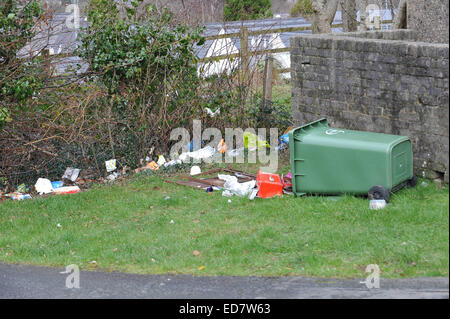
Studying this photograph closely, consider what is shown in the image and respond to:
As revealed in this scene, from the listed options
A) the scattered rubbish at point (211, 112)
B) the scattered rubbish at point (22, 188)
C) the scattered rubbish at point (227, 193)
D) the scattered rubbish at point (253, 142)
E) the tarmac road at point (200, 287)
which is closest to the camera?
the tarmac road at point (200, 287)

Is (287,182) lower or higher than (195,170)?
higher

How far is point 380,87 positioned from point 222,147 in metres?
3.45

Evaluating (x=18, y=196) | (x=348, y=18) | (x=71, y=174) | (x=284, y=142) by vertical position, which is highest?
(x=348, y=18)

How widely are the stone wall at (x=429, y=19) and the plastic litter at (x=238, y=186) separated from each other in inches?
151

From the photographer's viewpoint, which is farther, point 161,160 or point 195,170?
point 161,160

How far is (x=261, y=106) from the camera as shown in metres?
12.2

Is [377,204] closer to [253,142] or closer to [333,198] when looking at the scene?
[333,198]

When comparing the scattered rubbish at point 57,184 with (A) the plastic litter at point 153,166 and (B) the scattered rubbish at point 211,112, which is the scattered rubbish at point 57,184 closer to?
(A) the plastic litter at point 153,166

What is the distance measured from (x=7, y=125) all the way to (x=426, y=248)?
706 centimetres

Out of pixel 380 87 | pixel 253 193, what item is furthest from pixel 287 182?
pixel 380 87

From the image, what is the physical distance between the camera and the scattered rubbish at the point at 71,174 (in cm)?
1079

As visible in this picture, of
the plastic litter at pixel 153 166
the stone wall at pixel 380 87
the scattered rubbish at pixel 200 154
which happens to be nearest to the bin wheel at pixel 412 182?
the stone wall at pixel 380 87

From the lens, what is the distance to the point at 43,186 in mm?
10430
